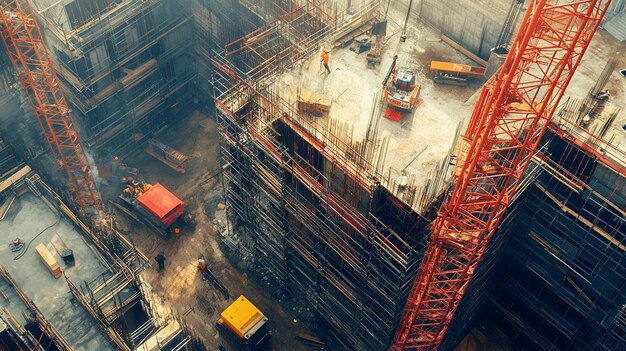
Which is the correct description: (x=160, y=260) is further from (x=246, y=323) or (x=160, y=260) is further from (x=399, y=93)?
(x=399, y=93)

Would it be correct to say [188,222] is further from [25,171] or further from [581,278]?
[581,278]

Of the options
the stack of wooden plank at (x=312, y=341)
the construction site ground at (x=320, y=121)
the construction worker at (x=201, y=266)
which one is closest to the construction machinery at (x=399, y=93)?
the construction site ground at (x=320, y=121)

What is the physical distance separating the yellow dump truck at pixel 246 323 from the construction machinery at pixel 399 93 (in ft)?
62.4

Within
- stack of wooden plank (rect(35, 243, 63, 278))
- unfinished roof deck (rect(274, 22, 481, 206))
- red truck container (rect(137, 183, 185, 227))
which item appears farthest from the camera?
red truck container (rect(137, 183, 185, 227))

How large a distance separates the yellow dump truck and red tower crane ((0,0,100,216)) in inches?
636

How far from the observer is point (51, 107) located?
53.0 metres

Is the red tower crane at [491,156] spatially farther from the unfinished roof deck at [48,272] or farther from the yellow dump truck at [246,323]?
the unfinished roof deck at [48,272]

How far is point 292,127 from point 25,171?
20763mm

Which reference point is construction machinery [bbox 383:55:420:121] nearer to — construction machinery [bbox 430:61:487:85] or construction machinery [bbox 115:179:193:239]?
construction machinery [bbox 430:61:487:85]

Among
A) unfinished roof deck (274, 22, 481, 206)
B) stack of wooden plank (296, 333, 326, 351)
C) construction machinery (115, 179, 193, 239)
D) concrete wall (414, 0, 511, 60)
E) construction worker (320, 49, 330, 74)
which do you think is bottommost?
stack of wooden plank (296, 333, 326, 351)

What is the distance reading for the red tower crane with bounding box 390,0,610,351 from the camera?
100ft

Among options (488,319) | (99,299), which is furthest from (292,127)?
(488,319)

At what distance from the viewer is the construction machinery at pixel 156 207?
56688 mm

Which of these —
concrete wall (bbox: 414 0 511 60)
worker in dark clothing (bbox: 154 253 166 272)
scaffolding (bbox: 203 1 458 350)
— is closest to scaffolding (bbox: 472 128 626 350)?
scaffolding (bbox: 203 1 458 350)
